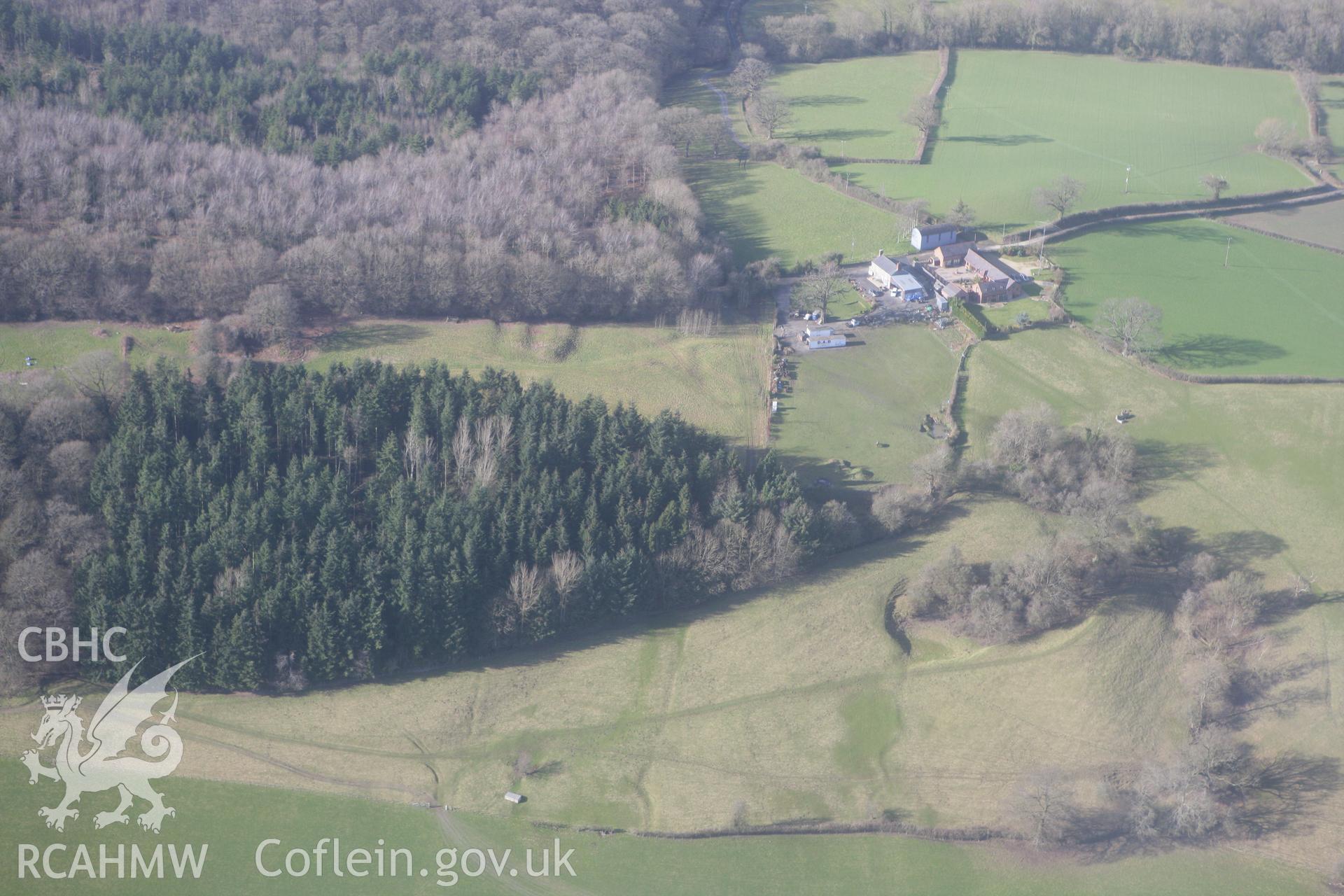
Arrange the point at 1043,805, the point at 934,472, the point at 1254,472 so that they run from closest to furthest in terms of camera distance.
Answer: the point at 1043,805, the point at 934,472, the point at 1254,472

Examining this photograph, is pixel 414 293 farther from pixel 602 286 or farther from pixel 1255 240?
pixel 1255 240

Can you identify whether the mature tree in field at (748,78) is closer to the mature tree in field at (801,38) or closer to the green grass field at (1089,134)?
the mature tree in field at (801,38)

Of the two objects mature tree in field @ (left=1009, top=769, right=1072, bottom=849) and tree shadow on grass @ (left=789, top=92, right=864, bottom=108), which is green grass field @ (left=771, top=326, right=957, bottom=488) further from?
tree shadow on grass @ (left=789, top=92, right=864, bottom=108)

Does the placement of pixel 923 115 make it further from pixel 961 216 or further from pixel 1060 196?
pixel 961 216

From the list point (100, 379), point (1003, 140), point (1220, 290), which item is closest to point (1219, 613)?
point (1220, 290)

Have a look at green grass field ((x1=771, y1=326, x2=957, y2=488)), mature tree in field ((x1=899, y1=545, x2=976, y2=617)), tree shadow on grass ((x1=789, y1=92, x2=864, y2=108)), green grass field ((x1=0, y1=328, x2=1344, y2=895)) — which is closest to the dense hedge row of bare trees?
green grass field ((x1=771, y1=326, x2=957, y2=488))
